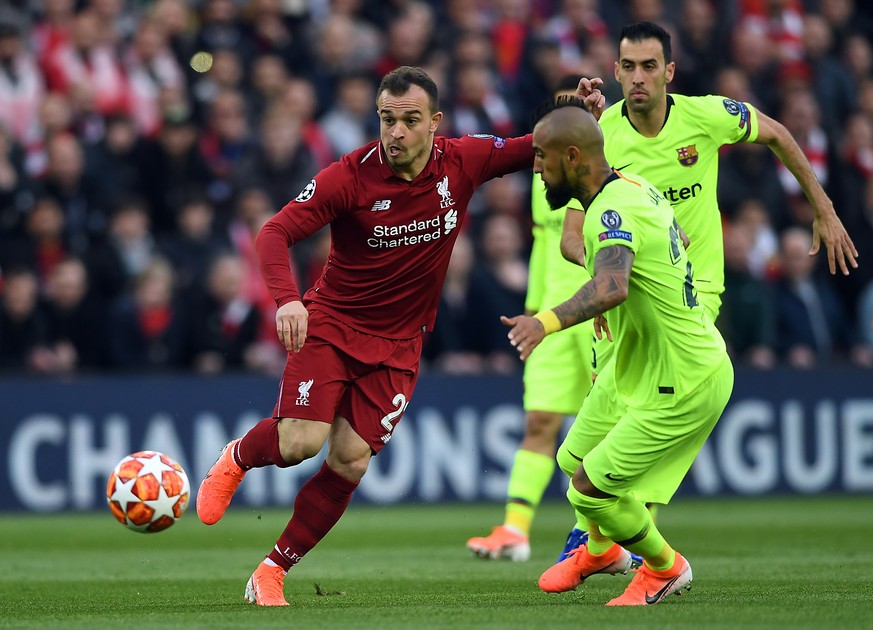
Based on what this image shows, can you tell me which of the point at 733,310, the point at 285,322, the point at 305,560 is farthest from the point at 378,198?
the point at 733,310

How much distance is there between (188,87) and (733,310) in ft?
18.7

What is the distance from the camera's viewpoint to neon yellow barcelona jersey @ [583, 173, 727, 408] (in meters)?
6.64

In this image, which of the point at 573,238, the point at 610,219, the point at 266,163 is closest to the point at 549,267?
the point at 573,238

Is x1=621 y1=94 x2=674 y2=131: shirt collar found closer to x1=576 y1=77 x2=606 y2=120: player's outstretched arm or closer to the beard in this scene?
x1=576 y1=77 x2=606 y2=120: player's outstretched arm

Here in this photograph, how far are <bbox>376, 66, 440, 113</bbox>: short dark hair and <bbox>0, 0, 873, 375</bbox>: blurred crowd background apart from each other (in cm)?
612

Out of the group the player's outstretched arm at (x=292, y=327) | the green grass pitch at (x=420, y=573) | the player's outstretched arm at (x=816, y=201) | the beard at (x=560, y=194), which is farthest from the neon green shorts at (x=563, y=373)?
the player's outstretched arm at (x=292, y=327)

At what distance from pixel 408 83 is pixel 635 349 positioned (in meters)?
1.70

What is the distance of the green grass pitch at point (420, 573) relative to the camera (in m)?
6.66

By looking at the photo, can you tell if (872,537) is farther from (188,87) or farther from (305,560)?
(188,87)

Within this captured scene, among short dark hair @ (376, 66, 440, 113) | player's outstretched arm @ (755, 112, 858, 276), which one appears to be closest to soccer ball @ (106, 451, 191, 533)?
short dark hair @ (376, 66, 440, 113)

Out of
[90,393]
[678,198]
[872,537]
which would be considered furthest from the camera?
[90,393]

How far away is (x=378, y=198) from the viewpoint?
7492mm

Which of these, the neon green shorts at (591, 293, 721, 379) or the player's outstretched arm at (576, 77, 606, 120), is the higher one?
the player's outstretched arm at (576, 77, 606, 120)

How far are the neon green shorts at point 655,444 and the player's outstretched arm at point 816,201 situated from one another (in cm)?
117
